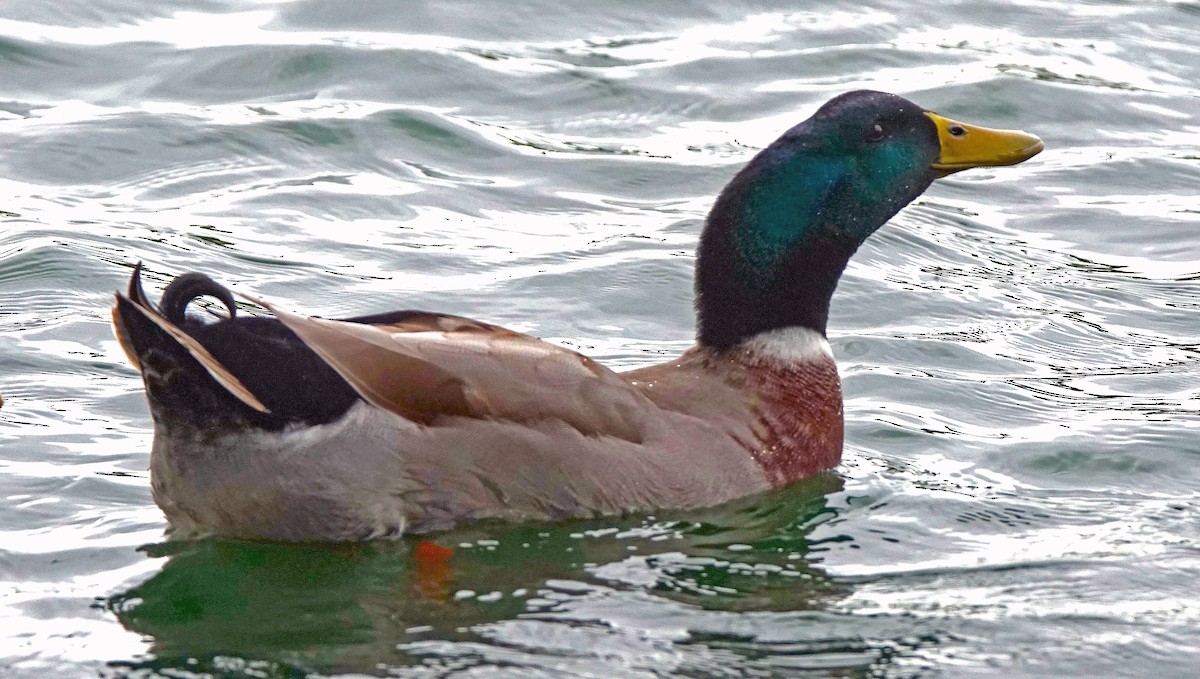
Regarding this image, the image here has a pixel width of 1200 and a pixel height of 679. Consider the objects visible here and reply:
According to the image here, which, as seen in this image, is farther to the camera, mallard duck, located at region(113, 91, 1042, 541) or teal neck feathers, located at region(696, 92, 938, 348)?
teal neck feathers, located at region(696, 92, 938, 348)

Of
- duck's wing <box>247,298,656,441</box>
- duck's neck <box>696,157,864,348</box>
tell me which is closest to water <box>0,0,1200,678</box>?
duck's wing <box>247,298,656,441</box>

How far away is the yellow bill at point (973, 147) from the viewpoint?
729cm

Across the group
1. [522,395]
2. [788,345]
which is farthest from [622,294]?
[522,395]

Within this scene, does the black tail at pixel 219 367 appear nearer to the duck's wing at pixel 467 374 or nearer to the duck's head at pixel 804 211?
the duck's wing at pixel 467 374

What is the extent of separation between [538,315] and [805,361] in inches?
82.1

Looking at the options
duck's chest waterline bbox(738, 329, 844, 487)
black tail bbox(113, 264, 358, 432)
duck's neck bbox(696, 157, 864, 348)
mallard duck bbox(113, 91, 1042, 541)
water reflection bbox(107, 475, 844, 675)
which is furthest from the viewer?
duck's neck bbox(696, 157, 864, 348)

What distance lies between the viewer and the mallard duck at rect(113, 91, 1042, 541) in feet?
19.1

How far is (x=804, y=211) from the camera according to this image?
273 inches

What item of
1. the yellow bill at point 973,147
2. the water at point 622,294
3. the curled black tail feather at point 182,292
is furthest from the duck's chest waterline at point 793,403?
the curled black tail feather at point 182,292

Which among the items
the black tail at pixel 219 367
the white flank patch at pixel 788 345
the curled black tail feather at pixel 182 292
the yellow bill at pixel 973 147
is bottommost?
the white flank patch at pixel 788 345

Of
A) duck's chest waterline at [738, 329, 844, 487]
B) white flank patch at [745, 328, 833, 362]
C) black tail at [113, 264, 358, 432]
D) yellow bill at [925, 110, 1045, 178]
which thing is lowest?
duck's chest waterline at [738, 329, 844, 487]

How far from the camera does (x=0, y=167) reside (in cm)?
1046

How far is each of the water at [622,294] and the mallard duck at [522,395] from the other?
15cm

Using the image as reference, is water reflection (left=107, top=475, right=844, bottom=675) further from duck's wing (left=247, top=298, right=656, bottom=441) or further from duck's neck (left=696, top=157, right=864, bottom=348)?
duck's neck (left=696, top=157, right=864, bottom=348)
